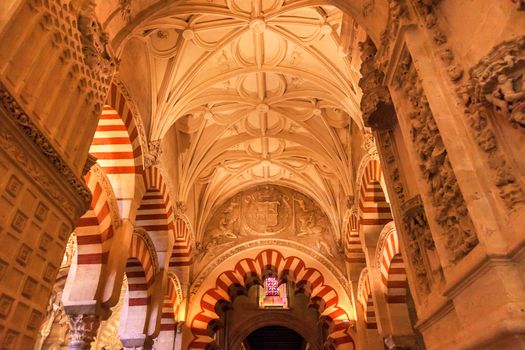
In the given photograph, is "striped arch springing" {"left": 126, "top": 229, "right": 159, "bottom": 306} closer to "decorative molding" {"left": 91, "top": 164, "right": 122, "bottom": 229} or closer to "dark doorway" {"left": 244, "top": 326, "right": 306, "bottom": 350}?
"decorative molding" {"left": 91, "top": 164, "right": 122, "bottom": 229}

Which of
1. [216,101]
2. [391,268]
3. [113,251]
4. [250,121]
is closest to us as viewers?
[113,251]

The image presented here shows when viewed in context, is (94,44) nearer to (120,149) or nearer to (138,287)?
(120,149)

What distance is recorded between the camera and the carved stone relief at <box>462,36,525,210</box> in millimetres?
2160

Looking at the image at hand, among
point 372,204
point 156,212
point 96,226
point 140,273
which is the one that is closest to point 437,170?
point 96,226

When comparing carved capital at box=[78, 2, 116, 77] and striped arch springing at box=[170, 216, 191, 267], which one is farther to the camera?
striped arch springing at box=[170, 216, 191, 267]

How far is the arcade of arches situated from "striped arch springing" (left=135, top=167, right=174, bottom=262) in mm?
43

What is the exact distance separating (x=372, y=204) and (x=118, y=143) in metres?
5.44

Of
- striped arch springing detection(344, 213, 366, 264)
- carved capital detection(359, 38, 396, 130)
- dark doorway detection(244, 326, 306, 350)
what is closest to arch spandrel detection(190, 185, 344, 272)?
striped arch springing detection(344, 213, 366, 264)

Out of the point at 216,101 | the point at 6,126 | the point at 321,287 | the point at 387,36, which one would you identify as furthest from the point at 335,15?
the point at 321,287

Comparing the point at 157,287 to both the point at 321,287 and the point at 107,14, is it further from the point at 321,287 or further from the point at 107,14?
the point at 107,14

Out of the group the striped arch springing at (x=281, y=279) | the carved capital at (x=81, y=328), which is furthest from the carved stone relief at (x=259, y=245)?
the carved capital at (x=81, y=328)

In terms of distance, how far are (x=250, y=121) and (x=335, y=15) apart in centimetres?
397

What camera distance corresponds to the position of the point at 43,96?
338cm

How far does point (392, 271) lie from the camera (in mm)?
8258
